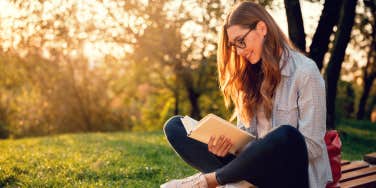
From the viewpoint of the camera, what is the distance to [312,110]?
2.97m

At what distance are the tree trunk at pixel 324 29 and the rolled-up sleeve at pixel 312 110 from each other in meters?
3.41

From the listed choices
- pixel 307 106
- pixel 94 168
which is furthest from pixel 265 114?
pixel 94 168

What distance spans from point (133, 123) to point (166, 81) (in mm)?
2018

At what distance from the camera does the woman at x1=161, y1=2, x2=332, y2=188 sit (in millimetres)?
2846

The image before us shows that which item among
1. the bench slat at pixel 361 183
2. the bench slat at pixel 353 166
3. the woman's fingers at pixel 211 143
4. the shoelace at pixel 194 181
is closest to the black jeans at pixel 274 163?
the shoelace at pixel 194 181

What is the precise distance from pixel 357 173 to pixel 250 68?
1238 millimetres

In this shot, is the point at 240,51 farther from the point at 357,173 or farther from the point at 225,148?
the point at 357,173

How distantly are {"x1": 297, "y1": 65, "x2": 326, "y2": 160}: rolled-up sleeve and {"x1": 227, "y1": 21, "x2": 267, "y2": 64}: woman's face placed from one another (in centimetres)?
38

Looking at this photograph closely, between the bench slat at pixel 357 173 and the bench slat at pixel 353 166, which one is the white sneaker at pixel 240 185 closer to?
the bench slat at pixel 357 173

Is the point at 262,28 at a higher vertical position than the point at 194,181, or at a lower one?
higher

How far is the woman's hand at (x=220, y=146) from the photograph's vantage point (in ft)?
10.3

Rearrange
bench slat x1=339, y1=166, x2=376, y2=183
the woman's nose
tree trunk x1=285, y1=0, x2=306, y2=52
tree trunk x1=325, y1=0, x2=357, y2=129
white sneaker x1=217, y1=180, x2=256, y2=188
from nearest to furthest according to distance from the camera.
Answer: white sneaker x1=217, y1=180, x2=256, y2=188 < the woman's nose < bench slat x1=339, y1=166, x2=376, y2=183 < tree trunk x1=285, y1=0, x2=306, y2=52 < tree trunk x1=325, y1=0, x2=357, y2=129

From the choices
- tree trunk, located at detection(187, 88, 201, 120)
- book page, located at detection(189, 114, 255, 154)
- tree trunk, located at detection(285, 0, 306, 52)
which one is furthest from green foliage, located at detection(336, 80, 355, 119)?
book page, located at detection(189, 114, 255, 154)

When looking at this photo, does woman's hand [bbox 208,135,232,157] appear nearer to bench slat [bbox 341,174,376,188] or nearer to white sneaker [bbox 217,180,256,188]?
white sneaker [bbox 217,180,256,188]
